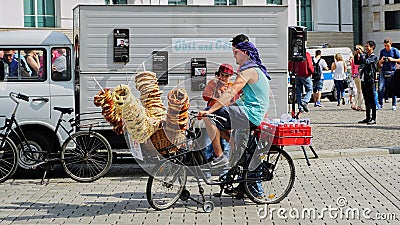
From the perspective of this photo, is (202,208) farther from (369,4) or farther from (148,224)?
(369,4)

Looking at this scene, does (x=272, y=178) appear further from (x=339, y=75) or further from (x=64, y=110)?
(x=339, y=75)

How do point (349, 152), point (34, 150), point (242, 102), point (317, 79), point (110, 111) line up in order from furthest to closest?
point (317, 79) < point (349, 152) < point (34, 150) < point (110, 111) < point (242, 102)

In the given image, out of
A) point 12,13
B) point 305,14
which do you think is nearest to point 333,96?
point 12,13

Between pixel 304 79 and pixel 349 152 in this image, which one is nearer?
pixel 349 152

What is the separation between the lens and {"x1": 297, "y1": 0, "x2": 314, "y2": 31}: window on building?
47219mm

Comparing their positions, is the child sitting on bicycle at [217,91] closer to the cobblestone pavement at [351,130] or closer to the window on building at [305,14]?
the cobblestone pavement at [351,130]

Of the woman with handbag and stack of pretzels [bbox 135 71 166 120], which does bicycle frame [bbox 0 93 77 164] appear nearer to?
stack of pretzels [bbox 135 71 166 120]

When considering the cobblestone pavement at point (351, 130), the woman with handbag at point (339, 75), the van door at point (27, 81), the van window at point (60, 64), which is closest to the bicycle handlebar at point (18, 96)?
the van door at point (27, 81)

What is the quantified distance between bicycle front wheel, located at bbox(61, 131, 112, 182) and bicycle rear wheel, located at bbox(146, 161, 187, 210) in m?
2.39

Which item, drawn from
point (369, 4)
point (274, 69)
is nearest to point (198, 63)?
point (274, 69)

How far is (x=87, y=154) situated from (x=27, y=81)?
1468 millimetres

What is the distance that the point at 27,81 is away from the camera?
1251cm

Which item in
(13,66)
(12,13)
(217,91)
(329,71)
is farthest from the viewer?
(12,13)

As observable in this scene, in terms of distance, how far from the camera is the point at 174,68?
→ 12648mm
